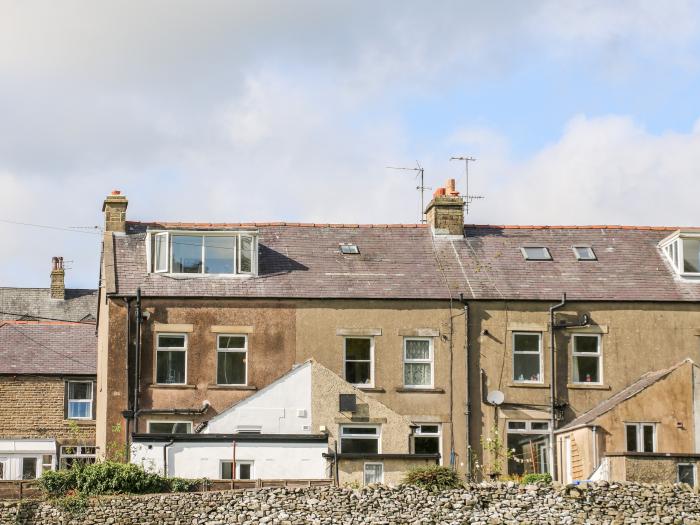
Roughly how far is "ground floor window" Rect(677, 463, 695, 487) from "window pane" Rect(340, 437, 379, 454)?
845 cm

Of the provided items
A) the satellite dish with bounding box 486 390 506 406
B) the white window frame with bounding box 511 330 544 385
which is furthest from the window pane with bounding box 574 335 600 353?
the satellite dish with bounding box 486 390 506 406

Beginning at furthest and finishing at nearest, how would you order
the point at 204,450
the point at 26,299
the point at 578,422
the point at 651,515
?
the point at 26,299
the point at 578,422
the point at 204,450
the point at 651,515

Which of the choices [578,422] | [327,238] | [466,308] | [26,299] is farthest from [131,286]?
[26,299]

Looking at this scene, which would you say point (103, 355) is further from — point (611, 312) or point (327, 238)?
point (611, 312)

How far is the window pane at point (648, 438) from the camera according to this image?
39509mm

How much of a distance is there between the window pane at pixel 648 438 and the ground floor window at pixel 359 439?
23.9ft

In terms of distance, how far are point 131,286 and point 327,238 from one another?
6.67 metres

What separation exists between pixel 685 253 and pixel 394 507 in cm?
1545

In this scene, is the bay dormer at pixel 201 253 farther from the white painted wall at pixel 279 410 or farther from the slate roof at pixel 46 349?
the slate roof at pixel 46 349

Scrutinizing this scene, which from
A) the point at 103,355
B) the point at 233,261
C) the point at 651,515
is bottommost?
the point at 651,515

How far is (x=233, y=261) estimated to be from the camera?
4353 centimetres

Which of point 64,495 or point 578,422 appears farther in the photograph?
point 578,422

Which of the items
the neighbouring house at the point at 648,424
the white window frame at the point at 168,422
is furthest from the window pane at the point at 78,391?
the neighbouring house at the point at 648,424

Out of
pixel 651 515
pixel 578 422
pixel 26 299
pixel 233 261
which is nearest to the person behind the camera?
pixel 651 515
